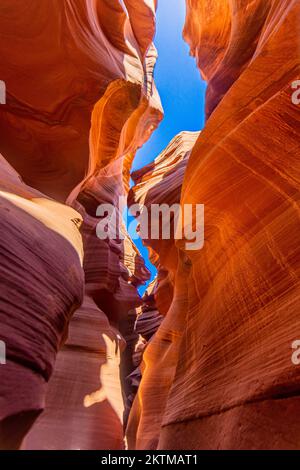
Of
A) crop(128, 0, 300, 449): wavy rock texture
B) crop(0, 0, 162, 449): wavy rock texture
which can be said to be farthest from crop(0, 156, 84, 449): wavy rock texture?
crop(128, 0, 300, 449): wavy rock texture

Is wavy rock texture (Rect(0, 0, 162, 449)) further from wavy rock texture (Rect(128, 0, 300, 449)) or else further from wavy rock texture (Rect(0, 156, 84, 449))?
wavy rock texture (Rect(128, 0, 300, 449))

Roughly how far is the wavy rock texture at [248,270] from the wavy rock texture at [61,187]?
3.56ft

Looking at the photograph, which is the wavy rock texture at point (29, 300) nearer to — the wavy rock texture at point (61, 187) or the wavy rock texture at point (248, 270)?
the wavy rock texture at point (61, 187)

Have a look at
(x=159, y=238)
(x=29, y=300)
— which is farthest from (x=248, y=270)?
(x=159, y=238)

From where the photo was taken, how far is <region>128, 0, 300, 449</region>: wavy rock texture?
2.01m

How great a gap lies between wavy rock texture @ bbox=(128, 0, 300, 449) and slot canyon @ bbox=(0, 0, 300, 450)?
0.04 ft

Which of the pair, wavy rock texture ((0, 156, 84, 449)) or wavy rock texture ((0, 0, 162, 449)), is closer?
wavy rock texture ((0, 156, 84, 449))

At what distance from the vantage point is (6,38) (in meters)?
4.44

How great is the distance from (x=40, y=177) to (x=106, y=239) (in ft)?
13.3

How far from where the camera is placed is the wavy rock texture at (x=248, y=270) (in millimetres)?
2008

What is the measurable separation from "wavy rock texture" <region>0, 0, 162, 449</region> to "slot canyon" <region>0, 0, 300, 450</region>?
0.06ft

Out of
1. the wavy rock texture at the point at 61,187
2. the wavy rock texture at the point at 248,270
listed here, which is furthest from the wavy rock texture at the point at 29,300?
the wavy rock texture at the point at 248,270

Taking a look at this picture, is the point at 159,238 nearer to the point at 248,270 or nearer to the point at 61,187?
the point at 61,187

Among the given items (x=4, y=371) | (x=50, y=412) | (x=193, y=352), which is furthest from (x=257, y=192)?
(x=50, y=412)
